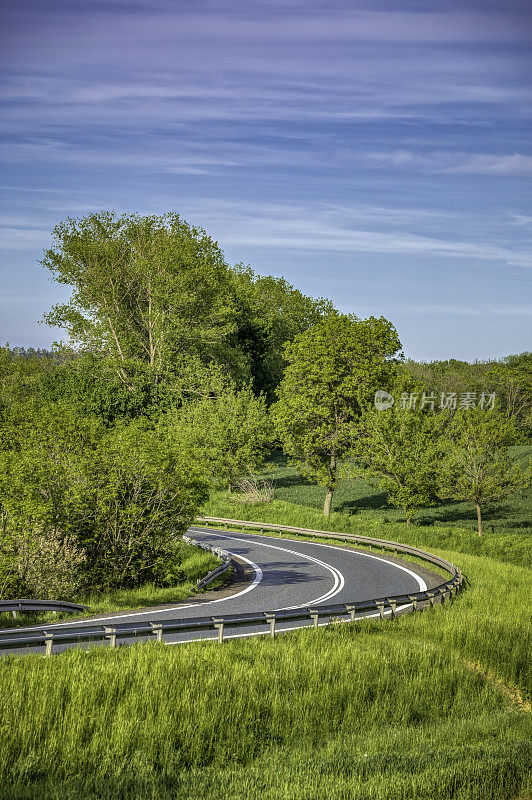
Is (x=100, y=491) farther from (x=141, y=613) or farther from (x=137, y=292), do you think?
(x=137, y=292)

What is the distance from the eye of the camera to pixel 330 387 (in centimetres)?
4309

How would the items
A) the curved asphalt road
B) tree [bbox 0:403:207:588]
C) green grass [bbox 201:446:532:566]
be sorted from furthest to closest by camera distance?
green grass [bbox 201:446:532:566] < tree [bbox 0:403:207:588] < the curved asphalt road

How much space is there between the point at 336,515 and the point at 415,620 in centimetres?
2614

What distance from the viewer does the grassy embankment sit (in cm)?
847

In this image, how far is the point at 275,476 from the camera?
6612 cm

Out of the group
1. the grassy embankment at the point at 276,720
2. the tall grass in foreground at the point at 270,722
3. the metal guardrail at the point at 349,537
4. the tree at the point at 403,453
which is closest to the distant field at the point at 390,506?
the tree at the point at 403,453

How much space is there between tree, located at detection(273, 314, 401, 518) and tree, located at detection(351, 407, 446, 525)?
5.28 ft

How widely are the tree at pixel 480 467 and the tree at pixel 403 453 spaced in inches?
31.5

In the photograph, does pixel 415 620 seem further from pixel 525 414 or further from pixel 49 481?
pixel 525 414

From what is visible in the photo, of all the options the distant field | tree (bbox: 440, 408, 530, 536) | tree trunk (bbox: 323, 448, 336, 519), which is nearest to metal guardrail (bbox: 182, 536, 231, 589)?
tree trunk (bbox: 323, 448, 336, 519)

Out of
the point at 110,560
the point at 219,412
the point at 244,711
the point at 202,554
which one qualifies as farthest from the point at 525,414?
the point at 244,711

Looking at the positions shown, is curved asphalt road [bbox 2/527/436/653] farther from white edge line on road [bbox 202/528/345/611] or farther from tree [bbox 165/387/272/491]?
tree [bbox 165/387/272/491]

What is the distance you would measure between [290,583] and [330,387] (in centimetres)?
2143

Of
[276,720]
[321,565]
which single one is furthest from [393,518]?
[276,720]
